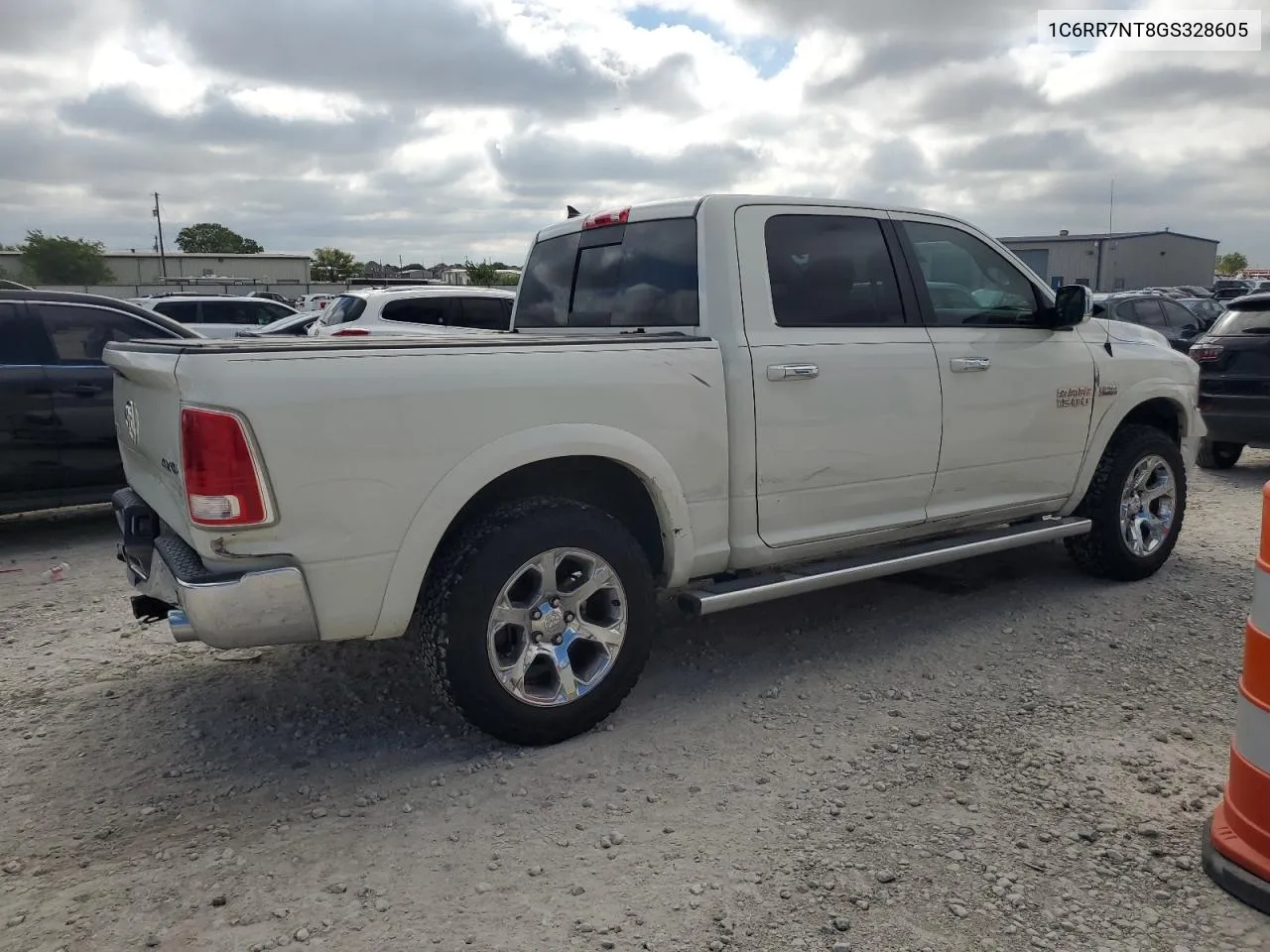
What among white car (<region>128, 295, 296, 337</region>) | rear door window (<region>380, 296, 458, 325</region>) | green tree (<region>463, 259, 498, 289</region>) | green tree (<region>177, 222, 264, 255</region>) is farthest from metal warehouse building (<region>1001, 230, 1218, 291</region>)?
green tree (<region>177, 222, 264, 255</region>)

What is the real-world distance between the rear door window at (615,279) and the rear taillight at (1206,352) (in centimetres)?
656

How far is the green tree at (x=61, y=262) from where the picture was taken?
62.4 m

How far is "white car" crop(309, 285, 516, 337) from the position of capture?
34.5ft

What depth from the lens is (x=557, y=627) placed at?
11.5ft

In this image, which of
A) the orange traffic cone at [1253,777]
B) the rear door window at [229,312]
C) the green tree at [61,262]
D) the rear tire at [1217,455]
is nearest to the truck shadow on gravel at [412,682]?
the orange traffic cone at [1253,777]

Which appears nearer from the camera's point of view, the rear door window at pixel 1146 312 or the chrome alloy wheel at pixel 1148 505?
the chrome alloy wheel at pixel 1148 505

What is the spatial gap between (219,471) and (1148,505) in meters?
4.94

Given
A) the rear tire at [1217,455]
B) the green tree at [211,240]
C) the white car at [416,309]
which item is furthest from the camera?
the green tree at [211,240]

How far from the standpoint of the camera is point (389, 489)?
3145mm

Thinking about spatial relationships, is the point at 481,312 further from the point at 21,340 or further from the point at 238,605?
the point at 238,605

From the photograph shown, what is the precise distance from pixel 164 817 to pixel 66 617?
2.50 metres

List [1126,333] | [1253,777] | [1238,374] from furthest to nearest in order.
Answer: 1. [1238,374]
2. [1126,333]
3. [1253,777]

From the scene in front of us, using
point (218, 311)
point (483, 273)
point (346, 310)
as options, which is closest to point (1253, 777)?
point (346, 310)

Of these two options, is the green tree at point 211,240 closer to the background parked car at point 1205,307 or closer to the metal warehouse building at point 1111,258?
the metal warehouse building at point 1111,258
